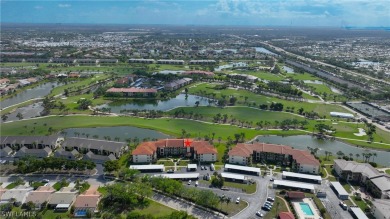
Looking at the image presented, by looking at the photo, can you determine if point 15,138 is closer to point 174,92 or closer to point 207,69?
point 174,92

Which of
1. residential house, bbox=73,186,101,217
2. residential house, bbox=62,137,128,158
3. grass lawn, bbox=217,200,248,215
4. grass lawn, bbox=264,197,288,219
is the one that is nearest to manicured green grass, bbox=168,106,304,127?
residential house, bbox=62,137,128,158

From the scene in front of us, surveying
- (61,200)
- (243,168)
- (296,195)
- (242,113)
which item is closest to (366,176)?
(296,195)

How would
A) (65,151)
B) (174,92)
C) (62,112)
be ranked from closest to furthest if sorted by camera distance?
1. (65,151)
2. (62,112)
3. (174,92)

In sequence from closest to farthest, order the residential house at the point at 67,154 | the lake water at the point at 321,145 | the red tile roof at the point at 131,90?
1. the residential house at the point at 67,154
2. the lake water at the point at 321,145
3. the red tile roof at the point at 131,90

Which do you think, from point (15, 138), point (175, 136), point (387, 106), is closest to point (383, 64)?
point (387, 106)

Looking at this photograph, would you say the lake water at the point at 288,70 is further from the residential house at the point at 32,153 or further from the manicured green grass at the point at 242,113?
the residential house at the point at 32,153

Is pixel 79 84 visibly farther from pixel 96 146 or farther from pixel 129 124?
pixel 96 146

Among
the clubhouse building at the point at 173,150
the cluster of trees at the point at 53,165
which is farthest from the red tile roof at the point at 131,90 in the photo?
the cluster of trees at the point at 53,165
